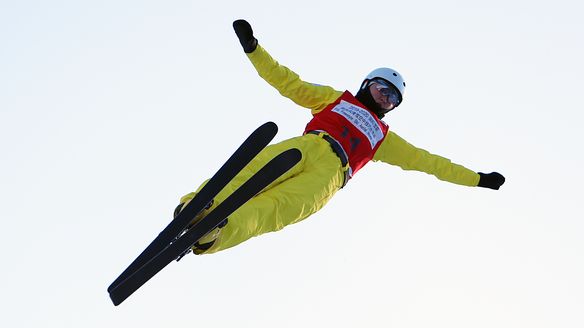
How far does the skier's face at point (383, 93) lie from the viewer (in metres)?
7.78

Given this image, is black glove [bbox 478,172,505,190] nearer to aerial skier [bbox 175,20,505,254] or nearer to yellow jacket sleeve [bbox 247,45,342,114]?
aerial skier [bbox 175,20,505,254]

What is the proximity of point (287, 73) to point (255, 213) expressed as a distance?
1741mm

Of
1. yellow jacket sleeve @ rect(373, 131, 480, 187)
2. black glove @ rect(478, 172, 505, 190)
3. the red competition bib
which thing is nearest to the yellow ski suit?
yellow jacket sleeve @ rect(373, 131, 480, 187)

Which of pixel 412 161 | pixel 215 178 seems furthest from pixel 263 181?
pixel 412 161

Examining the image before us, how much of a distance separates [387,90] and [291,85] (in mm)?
922

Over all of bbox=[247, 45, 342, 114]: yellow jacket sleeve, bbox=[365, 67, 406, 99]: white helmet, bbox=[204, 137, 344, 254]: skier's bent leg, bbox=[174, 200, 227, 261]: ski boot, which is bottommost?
bbox=[174, 200, 227, 261]: ski boot

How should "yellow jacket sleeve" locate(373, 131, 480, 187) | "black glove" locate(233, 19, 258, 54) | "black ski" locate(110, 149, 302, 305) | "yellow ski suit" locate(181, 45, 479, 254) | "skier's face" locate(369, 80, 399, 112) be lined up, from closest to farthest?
"black ski" locate(110, 149, 302, 305)
"yellow ski suit" locate(181, 45, 479, 254)
"black glove" locate(233, 19, 258, 54)
"skier's face" locate(369, 80, 399, 112)
"yellow jacket sleeve" locate(373, 131, 480, 187)

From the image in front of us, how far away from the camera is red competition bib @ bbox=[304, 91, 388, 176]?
7199 mm

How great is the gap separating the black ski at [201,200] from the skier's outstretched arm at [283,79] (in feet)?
4.71

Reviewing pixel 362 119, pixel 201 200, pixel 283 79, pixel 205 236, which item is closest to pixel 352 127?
pixel 362 119

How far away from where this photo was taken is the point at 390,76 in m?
7.88

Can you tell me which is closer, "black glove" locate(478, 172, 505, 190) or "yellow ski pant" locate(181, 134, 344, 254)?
"yellow ski pant" locate(181, 134, 344, 254)

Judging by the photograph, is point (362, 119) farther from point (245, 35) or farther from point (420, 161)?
point (245, 35)

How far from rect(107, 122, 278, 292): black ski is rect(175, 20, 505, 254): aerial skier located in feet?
0.40
